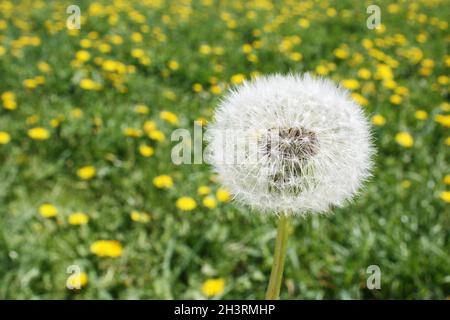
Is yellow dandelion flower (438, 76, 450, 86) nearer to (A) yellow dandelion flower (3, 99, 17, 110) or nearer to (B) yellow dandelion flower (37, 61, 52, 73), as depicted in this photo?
(B) yellow dandelion flower (37, 61, 52, 73)

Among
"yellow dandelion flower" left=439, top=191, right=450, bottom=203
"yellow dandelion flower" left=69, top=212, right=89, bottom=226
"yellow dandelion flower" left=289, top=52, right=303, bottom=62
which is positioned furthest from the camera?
"yellow dandelion flower" left=289, top=52, right=303, bottom=62

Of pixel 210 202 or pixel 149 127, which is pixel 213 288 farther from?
pixel 149 127

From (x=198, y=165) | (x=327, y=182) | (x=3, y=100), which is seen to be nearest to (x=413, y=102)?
(x=198, y=165)

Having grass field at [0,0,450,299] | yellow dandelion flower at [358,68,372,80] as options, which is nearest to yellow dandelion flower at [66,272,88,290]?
grass field at [0,0,450,299]

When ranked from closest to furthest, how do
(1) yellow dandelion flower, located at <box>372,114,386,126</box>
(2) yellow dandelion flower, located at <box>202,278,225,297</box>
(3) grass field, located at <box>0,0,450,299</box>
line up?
(2) yellow dandelion flower, located at <box>202,278,225,297</box>, (3) grass field, located at <box>0,0,450,299</box>, (1) yellow dandelion flower, located at <box>372,114,386,126</box>

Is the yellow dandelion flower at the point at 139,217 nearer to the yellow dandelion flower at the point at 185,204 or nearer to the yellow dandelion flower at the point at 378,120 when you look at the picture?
the yellow dandelion flower at the point at 185,204

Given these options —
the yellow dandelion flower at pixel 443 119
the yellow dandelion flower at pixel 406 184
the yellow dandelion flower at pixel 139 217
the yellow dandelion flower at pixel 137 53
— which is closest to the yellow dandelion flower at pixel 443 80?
the yellow dandelion flower at pixel 443 119

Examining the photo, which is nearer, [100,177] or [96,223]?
[96,223]
